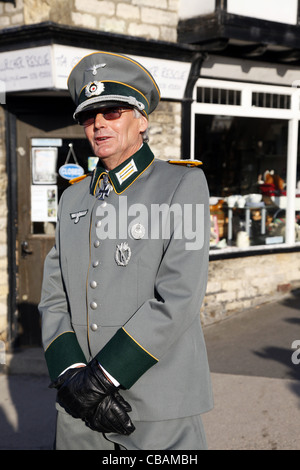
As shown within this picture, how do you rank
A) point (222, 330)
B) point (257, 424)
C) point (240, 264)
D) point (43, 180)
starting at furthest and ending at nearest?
point (240, 264)
point (222, 330)
point (43, 180)
point (257, 424)

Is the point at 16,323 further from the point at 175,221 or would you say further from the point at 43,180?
the point at 175,221

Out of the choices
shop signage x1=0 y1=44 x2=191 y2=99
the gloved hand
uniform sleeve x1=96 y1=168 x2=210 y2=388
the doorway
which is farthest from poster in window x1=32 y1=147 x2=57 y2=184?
the gloved hand

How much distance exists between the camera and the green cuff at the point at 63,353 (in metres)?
2.17

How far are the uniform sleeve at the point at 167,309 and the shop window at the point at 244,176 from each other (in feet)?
16.8

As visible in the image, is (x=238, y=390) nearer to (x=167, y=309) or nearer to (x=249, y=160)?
(x=167, y=309)

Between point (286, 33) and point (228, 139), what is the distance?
1507mm

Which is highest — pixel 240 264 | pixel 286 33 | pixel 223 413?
pixel 286 33

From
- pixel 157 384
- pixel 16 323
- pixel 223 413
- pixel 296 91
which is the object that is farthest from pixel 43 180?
pixel 157 384

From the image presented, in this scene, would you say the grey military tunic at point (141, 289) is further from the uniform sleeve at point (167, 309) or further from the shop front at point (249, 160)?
the shop front at point (249, 160)

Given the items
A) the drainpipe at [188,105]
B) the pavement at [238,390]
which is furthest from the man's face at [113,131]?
the drainpipe at [188,105]

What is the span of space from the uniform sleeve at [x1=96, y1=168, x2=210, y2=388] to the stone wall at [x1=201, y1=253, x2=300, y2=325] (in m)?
5.00

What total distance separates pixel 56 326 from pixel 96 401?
45 centimetres

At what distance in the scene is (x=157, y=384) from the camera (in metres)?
2.07

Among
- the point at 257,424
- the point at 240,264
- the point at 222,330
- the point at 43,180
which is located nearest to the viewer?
the point at 257,424
